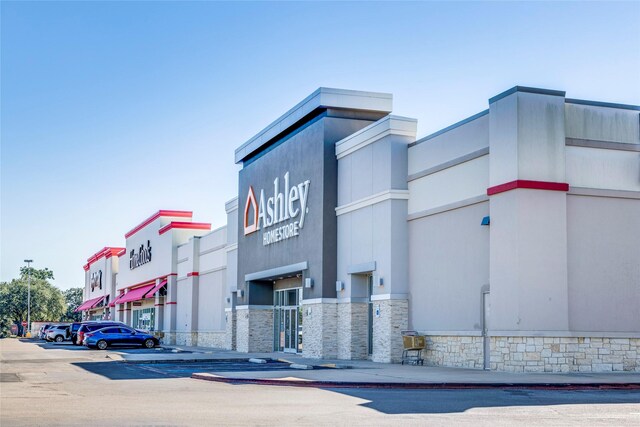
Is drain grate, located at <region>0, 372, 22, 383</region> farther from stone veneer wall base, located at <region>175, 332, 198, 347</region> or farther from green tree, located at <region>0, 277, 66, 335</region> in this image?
green tree, located at <region>0, 277, 66, 335</region>

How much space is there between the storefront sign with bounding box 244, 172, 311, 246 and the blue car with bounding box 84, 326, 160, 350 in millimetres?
9964

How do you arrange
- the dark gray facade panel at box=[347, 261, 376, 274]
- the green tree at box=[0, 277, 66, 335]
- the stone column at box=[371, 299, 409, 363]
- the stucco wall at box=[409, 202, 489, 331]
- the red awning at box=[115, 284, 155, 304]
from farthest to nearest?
the green tree at box=[0, 277, 66, 335] → the red awning at box=[115, 284, 155, 304] → the dark gray facade panel at box=[347, 261, 376, 274] → the stone column at box=[371, 299, 409, 363] → the stucco wall at box=[409, 202, 489, 331]

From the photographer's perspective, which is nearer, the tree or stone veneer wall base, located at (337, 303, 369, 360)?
stone veneer wall base, located at (337, 303, 369, 360)

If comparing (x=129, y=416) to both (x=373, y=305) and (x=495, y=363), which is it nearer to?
(x=495, y=363)

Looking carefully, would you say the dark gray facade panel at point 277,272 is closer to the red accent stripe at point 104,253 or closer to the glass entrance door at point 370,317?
the glass entrance door at point 370,317

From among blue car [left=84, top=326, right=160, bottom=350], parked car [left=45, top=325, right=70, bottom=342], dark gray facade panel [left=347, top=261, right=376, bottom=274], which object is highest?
dark gray facade panel [left=347, top=261, right=376, bottom=274]

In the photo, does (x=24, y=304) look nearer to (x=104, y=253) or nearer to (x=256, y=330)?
(x=104, y=253)

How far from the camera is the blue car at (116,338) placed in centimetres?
4853

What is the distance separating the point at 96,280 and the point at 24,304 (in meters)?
34.8

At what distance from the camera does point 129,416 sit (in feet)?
46.7

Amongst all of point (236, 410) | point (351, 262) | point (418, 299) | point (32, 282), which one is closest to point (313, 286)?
point (351, 262)

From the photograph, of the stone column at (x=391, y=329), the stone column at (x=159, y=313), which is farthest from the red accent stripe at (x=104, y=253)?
the stone column at (x=391, y=329)

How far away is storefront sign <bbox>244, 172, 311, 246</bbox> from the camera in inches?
1449

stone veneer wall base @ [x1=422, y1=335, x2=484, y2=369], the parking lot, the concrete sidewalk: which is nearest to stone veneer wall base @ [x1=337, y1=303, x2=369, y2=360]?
stone veneer wall base @ [x1=422, y1=335, x2=484, y2=369]
